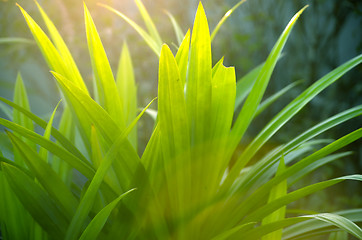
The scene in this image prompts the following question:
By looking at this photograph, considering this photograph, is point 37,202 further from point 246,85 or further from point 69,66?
point 246,85

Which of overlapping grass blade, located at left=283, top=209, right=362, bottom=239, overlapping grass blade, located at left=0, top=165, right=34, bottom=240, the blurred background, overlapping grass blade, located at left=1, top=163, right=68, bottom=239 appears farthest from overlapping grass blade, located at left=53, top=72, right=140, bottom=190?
the blurred background

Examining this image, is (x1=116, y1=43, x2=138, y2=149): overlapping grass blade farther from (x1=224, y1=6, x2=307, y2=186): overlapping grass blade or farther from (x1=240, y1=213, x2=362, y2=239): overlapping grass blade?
(x1=240, y1=213, x2=362, y2=239): overlapping grass blade

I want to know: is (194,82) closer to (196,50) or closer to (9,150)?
(196,50)

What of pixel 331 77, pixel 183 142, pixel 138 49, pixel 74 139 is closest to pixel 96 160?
pixel 183 142

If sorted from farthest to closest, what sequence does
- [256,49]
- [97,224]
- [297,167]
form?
[256,49] < [297,167] < [97,224]

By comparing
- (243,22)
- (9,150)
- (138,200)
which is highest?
(243,22)

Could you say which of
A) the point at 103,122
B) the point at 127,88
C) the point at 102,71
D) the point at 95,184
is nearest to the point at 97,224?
the point at 95,184

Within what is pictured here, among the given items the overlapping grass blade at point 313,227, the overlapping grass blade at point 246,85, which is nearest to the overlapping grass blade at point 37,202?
the overlapping grass blade at point 313,227
